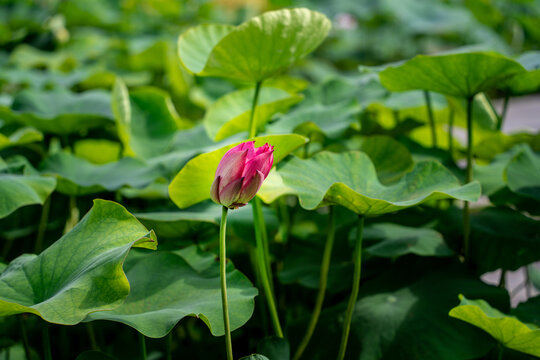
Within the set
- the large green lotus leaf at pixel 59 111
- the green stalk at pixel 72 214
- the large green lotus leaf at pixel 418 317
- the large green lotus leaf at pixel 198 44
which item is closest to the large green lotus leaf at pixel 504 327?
the large green lotus leaf at pixel 418 317

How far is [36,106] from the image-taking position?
1.26 m

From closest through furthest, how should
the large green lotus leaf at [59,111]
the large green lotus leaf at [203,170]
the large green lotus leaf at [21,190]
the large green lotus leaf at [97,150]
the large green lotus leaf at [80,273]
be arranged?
the large green lotus leaf at [80,273]
the large green lotus leaf at [203,170]
the large green lotus leaf at [21,190]
the large green lotus leaf at [59,111]
the large green lotus leaf at [97,150]

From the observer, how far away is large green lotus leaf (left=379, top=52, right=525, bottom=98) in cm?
80

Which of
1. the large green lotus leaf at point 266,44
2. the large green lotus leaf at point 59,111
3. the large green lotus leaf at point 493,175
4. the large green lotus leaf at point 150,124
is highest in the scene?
the large green lotus leaf at point 266,44

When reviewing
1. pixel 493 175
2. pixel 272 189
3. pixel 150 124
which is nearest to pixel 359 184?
pixel 272 189

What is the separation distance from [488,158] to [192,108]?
1055 mm

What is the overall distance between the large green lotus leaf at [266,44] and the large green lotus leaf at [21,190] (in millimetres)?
311

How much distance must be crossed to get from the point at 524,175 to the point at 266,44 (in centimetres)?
52

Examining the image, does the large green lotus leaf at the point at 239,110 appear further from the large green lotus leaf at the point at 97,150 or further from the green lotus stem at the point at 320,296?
the large green lotus leaf at the point at 97,150

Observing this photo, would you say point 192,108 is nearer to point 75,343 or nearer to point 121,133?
point 121,133

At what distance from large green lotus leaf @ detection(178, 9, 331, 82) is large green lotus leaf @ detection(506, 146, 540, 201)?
0.42 meters

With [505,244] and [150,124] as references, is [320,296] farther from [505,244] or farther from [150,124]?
[150,124]

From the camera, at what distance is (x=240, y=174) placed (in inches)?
22.2

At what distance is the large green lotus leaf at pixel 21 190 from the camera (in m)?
0.79
